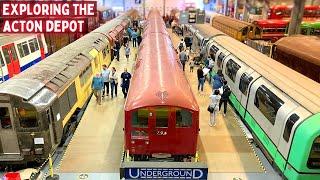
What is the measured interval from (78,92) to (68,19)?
5.43 metres

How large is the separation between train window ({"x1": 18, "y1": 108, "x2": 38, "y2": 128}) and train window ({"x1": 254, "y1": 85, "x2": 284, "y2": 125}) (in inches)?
292

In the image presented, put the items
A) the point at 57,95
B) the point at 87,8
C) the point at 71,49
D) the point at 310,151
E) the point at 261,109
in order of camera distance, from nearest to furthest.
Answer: the point at 310,151
the point at 57,95
the point at 261,109
the point at 71,49
the point at 87,8

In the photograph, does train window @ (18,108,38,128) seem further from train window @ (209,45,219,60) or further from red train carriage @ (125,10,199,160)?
train window @ (209,45,219,60)

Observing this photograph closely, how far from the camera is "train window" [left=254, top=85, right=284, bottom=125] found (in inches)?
407

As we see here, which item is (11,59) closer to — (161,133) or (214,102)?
(214,102)

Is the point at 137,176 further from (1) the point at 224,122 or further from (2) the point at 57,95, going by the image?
(1) the point at 224,122

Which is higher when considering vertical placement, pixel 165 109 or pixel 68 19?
pixel 68 19

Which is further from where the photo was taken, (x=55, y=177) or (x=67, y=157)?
(x=67, y=157)

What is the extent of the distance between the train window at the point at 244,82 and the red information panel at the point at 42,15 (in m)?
8.18

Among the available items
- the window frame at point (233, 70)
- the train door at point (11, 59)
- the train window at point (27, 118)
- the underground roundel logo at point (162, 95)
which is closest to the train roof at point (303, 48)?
the window frame at point (233, 70)

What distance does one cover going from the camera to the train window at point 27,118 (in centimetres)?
948

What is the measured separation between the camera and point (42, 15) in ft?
54.3

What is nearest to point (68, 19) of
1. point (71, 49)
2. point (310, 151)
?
point (71, 49)

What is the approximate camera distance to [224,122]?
45.0 feet
